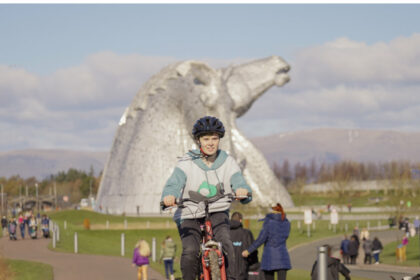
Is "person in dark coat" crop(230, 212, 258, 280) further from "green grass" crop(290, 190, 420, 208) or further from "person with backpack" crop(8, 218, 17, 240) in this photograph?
"green grass" crop(290, 190, 420, 208)

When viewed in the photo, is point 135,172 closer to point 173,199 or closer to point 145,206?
point 145,206

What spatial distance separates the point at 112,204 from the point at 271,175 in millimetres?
14626

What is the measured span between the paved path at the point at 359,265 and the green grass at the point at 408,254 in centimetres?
Result: 107

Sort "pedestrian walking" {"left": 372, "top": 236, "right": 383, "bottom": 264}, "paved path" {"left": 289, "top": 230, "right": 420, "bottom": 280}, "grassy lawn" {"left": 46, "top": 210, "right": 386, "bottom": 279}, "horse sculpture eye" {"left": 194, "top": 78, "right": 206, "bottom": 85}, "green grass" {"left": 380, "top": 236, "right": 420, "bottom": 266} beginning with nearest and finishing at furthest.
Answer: "paved path" {"left": 289, "top": 230, "right": 420, "bottom": 280} < "green grass" {"left": 380, "top": 236, "right": 420, "bottom": 266} < "pedestrian walking" {"left": 372, "top": 236, "right": 383, "bottom": 264} < "grassy lawn" {"left": 46, "top": 210, "right": 386, "bottom": 279} < "horse sculpture eye" {"left": 194, "top": 78, "right": 206, "bottom": 85}

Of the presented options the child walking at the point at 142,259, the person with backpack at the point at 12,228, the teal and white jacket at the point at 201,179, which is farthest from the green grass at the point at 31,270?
the teal and white jacket at the point at 201,179

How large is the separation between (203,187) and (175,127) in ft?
194

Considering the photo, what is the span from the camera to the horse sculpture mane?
66.1m

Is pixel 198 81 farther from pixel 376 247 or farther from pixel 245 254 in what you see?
pixel 245 254

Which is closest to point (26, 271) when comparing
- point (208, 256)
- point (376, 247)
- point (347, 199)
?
point (376, 247)

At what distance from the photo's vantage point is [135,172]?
6762 cm

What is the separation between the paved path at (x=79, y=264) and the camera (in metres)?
20.7

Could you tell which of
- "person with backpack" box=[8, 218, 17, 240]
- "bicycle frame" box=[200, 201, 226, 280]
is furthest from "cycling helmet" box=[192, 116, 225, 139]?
"person with backpack" box=[8, 218, 17, 240]

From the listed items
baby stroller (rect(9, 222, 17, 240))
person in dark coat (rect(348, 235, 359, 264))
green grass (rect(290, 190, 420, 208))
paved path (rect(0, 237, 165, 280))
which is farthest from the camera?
green grass (rect(290, 190, 420, 208))

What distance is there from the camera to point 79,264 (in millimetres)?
24047
